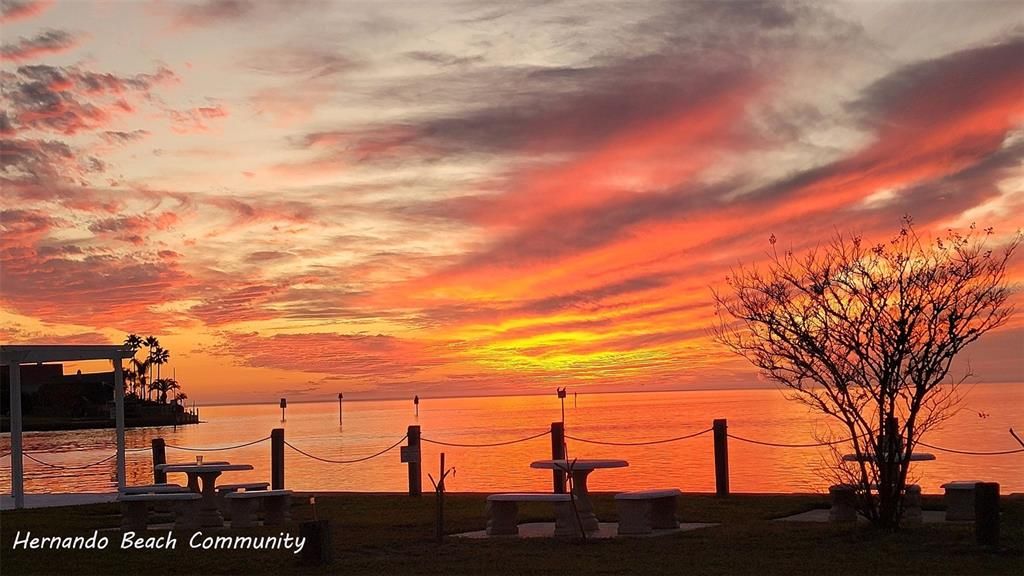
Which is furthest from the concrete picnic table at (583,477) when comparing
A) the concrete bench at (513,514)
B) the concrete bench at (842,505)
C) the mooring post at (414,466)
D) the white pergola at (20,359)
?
the white pergola at (20,359)

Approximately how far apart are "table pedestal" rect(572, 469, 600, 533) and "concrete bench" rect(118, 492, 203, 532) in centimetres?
576

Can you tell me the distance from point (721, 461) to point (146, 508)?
10.2 m

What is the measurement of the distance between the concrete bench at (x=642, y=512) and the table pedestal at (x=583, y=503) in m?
0.50

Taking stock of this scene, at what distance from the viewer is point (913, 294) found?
46.7ft

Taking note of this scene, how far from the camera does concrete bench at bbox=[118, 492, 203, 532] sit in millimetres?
16625

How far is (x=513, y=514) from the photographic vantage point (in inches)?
605

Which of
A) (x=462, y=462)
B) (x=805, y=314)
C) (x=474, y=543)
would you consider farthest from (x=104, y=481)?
(x=805, y=314)

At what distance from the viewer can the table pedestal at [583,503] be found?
616 inches

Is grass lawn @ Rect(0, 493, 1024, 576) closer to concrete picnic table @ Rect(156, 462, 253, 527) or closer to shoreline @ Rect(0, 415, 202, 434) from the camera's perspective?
concrete picnic table @ Rect(156, 462, 253, 527)

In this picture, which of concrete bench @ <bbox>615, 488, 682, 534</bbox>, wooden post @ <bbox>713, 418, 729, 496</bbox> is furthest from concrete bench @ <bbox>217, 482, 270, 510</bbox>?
wooden post @ <bbox>713, 418, 729, 496</bbox>

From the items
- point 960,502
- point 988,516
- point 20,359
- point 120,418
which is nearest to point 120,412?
point 120,418

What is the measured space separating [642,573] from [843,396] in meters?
4.70

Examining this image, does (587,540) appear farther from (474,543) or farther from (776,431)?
(776,431)

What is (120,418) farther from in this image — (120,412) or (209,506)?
(209,506)
